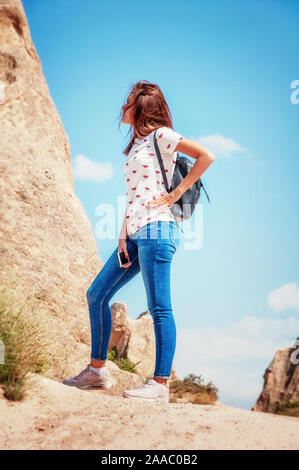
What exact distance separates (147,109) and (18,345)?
2.16 meters

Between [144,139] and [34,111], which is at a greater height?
[34,111]

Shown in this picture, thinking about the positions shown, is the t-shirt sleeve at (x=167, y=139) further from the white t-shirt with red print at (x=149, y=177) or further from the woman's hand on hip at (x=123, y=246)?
the woman's hand on hip at (x=123, y=246)

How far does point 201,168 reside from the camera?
11.7ft

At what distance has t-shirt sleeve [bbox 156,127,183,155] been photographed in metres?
3.61

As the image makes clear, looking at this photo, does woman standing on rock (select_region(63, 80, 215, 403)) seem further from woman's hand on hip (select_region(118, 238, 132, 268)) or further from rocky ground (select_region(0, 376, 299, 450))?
rocky ground (select_region(0, 376, 299, 450))

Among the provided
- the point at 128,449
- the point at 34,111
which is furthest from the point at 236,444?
the point at 34,111

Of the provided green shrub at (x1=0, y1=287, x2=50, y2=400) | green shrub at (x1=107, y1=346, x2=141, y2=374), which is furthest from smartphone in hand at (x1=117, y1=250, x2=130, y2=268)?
green shrub at (x1=107, y1=346, x2=141, y2=374)

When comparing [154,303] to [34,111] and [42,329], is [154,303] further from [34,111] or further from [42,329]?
[34,111]

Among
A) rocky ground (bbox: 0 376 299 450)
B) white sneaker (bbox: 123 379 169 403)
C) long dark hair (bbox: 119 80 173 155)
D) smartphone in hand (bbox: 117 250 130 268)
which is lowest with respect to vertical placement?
rocky ground (bbox: 0 376 299 450)

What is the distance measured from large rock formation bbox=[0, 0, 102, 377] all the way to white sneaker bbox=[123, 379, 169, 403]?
2077 millimetres

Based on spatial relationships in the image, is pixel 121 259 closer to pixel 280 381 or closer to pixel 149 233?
pixel 149 233

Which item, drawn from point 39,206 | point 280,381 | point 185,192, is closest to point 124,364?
point 39,206

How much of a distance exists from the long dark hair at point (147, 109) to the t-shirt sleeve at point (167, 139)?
166 millimetres

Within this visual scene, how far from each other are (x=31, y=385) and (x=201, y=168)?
2092 mm
